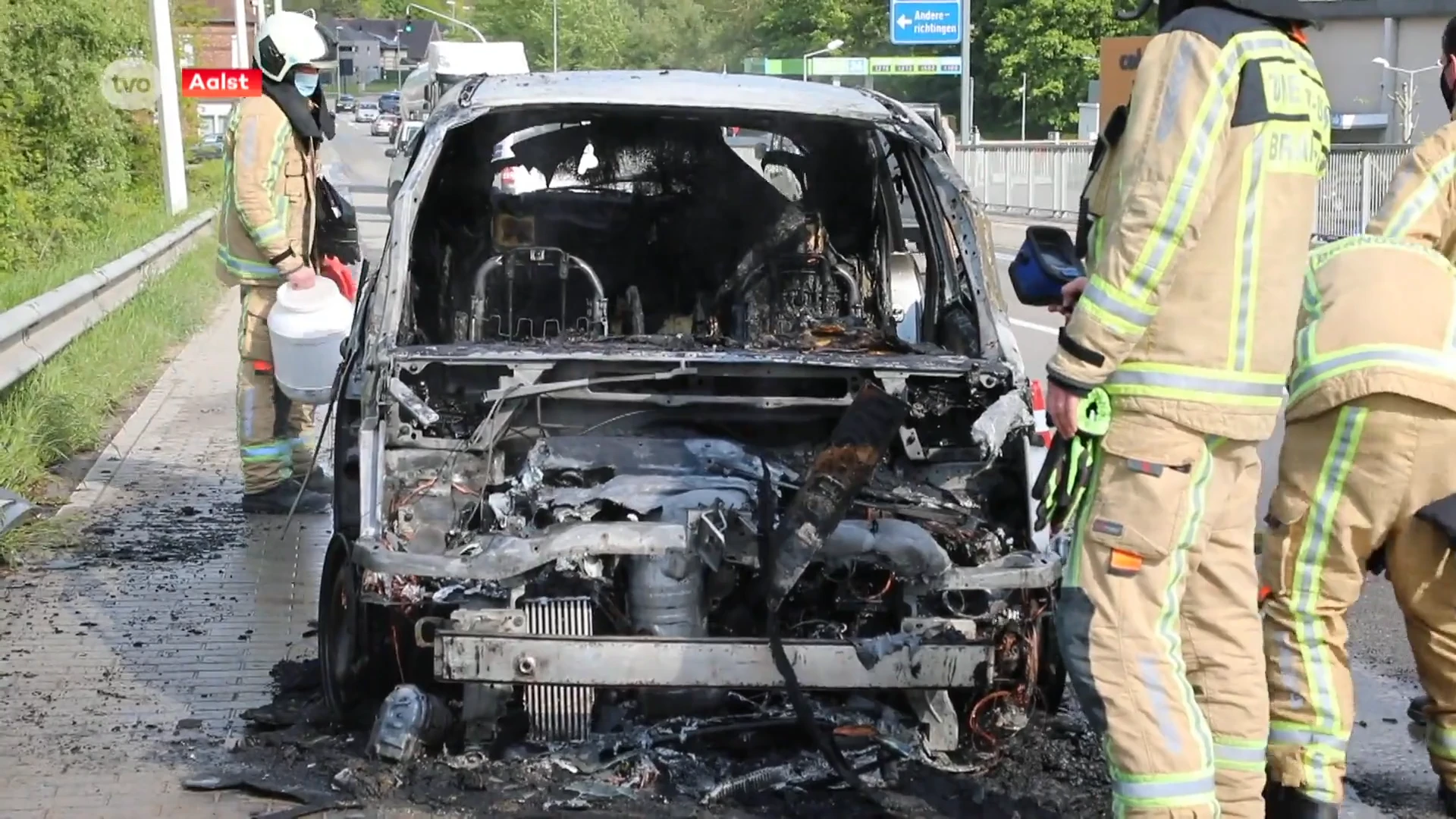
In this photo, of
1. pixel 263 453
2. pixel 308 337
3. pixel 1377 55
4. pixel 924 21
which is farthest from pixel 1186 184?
pixel 1377 55

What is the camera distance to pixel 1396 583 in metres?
4.07

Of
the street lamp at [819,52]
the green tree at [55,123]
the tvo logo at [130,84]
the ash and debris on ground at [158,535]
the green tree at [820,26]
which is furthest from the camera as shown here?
the green tree at [820,26]

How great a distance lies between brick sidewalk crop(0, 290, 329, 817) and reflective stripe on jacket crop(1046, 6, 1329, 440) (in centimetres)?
230

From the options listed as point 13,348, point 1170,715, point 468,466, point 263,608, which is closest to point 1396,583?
point 1170,715

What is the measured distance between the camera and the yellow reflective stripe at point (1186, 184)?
3430mm

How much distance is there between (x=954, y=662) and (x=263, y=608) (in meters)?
2.85

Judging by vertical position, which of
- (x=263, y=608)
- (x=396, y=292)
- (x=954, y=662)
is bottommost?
(x=263, y=608)

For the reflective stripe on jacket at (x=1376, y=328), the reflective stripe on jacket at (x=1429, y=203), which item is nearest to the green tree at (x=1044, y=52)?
the reflective stripe on jacket at (x=1429, y=203)

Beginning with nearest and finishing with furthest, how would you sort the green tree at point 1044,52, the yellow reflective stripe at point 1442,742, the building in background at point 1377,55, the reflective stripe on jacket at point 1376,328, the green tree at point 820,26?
the reflective stripe on jacket at point 1376,328 < the yellow reflective stripe at point 1442,742 < the building in background at point 1377,55 < the green tree at point 820,26 < the green tree at point 1044,52

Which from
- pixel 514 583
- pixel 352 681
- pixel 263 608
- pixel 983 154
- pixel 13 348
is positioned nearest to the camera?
pixel 514 583

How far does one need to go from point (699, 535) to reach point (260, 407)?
3692 millimetres

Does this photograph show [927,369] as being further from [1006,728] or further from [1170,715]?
[1170,715]

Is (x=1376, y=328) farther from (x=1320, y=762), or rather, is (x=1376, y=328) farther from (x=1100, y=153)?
(x=1320, y=762)

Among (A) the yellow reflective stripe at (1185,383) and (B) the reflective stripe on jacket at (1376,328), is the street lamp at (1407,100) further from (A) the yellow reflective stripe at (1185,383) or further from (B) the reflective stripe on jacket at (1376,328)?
(A) the yellow reflective stripe at (1185,383)
